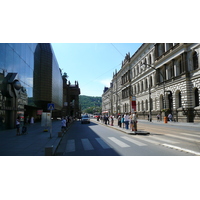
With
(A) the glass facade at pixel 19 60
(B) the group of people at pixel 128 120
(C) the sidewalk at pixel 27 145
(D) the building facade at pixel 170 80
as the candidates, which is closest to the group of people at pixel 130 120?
(B) the group of people at pixel 128 120

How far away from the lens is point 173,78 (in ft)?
115

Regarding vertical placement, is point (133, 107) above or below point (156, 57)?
below

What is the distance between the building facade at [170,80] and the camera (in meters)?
29.6

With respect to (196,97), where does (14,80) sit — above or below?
above

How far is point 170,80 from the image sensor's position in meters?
36.3

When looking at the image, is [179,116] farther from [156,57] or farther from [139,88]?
[139,88]

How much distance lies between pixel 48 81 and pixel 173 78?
27.8 m

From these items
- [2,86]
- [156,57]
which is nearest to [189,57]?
[156,57]

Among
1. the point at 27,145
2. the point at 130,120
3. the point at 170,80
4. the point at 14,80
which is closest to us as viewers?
the point at 27,145

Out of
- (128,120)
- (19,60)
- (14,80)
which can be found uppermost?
(19,60)

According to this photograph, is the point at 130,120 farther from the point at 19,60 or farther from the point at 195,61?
the point at 195,61

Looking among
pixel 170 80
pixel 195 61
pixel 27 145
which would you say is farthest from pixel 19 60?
pixel 170 80

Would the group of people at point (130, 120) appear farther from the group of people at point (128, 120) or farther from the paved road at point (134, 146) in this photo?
the paved road at point (134, 146)

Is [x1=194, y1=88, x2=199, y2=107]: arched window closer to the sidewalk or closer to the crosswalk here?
the crosswalk
